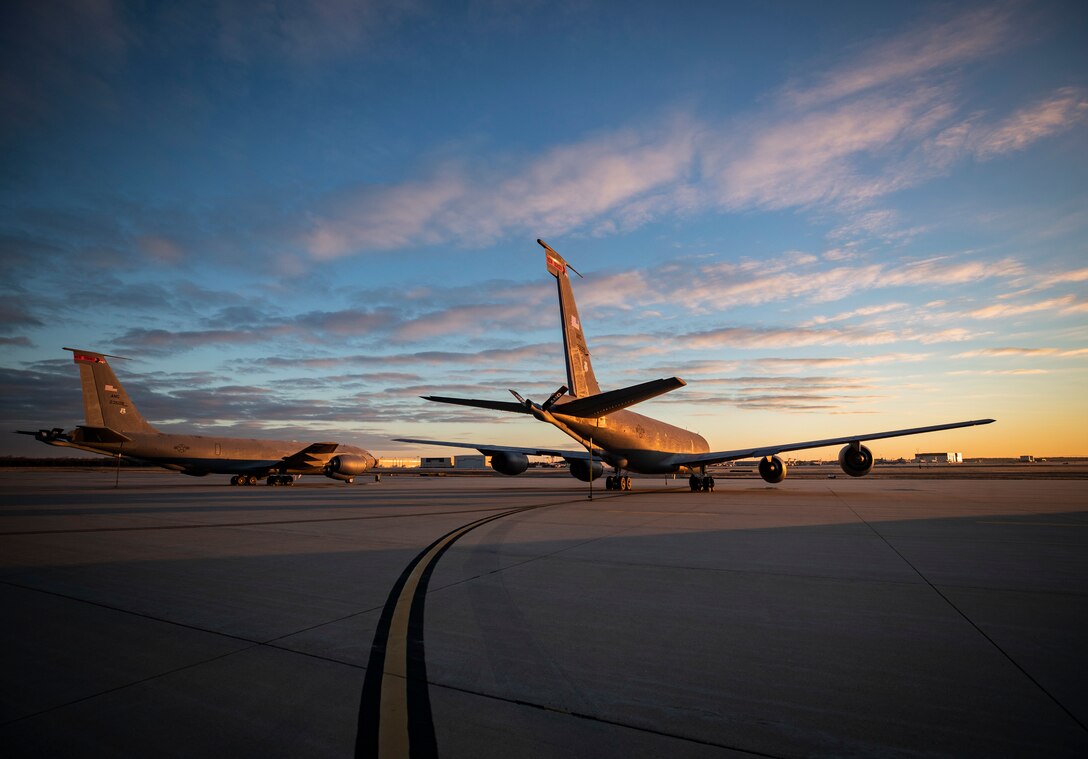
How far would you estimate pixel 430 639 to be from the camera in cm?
418

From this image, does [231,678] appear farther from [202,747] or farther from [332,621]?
[332,621]

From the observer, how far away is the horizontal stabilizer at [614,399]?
1603 cm

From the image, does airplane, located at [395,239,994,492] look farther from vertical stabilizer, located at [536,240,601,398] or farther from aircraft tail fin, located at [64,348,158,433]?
aircraft tail fin, located at [64,348,158,433]

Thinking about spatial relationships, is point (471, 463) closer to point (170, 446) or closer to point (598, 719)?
point (170, 446)

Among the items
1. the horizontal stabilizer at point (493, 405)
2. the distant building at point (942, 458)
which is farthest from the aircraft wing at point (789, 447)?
the distant building at point (942, 458)

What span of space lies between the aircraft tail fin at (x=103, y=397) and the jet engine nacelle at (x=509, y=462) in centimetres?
2350

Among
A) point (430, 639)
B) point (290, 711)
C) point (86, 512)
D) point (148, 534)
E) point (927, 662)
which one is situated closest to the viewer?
point (290, 711)

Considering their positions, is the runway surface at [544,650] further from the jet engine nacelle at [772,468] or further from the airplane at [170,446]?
the airplane at [170,446]

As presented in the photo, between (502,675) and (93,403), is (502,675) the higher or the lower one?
the lower one

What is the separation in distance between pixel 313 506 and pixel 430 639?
14.7 meters

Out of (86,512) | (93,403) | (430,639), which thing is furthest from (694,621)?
(93,403)

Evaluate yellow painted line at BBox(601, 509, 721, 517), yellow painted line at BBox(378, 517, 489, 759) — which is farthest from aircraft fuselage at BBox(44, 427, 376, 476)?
yellow painted line at BBox(378, 517, 489, 759)

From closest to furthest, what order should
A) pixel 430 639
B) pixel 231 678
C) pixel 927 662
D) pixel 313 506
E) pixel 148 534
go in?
pixel 231 678 < pixel 927 662 < pixel 430 639 < pixel 148 534 < pixel 313 506

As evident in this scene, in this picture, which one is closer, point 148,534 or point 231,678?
point 231,678
